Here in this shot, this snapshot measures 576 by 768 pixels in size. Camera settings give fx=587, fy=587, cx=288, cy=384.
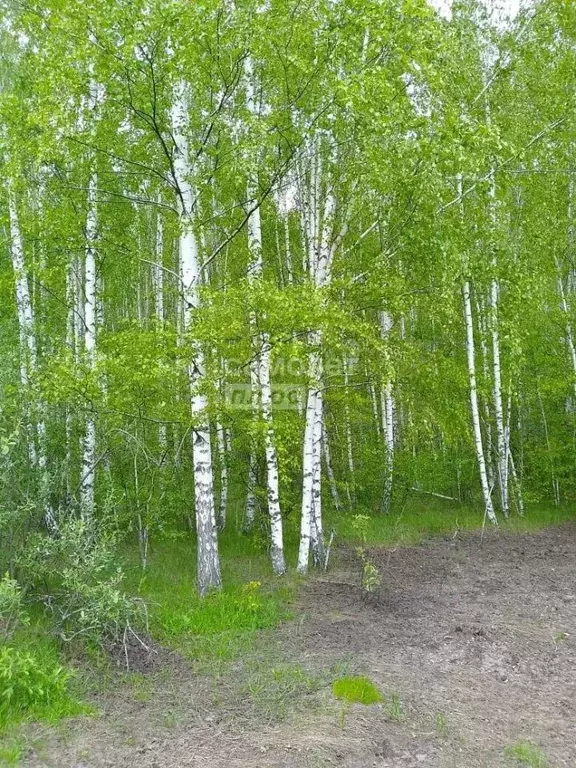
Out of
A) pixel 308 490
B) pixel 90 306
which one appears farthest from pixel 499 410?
pixel 90 306

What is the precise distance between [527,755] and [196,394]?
464 centimetres

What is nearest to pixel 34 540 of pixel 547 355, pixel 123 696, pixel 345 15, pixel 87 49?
pixel 123 696

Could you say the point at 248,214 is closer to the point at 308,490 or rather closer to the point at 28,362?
the point at 28,362

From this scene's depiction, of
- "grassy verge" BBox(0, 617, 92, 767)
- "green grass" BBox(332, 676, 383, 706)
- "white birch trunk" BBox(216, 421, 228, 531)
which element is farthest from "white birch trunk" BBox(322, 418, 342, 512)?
"grassy verge" BBox(0, 617, 92, 767)

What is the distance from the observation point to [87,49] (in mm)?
6309

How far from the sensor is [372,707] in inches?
176

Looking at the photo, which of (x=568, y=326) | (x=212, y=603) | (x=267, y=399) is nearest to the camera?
(x=212, y=603)

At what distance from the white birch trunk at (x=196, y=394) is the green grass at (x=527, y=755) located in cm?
395

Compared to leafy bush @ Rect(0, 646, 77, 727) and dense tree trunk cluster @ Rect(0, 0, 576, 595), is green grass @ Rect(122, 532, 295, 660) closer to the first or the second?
dense tree trunk cluster @ Rect(0, 0, 576, 595)

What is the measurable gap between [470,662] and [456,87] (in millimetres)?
9077

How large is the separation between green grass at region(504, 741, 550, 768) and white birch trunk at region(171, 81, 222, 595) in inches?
155

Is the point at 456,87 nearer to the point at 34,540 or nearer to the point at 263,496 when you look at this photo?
the point at 263,496

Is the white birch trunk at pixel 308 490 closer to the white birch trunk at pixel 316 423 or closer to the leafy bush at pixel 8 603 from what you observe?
the white birch trunk at pixel 316 423

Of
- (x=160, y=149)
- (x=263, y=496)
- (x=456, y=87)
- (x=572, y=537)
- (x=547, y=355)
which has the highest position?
(x=456, y=87)
